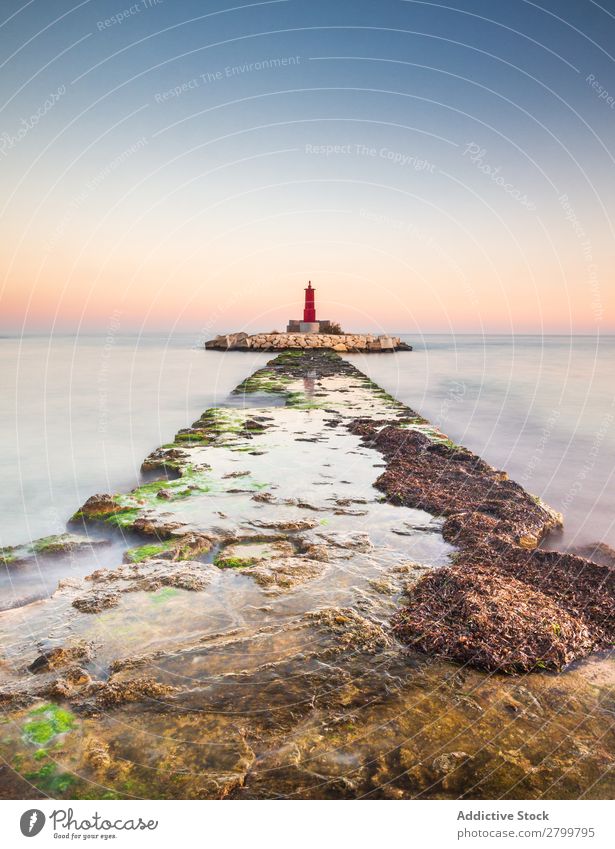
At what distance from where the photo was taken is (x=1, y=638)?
3445 mm

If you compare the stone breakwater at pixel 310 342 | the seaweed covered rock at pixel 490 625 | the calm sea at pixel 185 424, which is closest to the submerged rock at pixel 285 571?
the seaweed covered rock at pixel 490 625

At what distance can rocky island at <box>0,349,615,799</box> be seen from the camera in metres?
2.41

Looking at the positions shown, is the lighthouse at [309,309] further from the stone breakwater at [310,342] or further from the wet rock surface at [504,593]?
the wet rock surface at [504,593]

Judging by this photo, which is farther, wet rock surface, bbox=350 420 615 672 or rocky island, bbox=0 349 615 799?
wet rock surface, bbox=350 420 615 672

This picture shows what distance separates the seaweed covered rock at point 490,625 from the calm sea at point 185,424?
258cm

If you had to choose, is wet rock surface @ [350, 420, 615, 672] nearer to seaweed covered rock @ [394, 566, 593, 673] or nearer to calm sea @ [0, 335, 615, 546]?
seaweed covered rock @ [394, 566, 593, 673]

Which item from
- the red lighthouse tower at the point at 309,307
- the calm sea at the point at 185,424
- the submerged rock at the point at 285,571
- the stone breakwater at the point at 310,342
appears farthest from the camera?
the red lighthouse tower at the point at 309,307

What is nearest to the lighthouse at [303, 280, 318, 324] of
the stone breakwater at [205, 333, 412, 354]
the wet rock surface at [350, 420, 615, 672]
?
the stone breakwater at [205, 333, 412, 354]

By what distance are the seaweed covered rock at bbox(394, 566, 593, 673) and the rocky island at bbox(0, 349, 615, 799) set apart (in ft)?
0.05

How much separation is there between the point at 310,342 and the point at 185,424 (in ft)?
122

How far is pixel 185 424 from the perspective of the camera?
567 inches

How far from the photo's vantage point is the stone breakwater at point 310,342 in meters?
50.7
